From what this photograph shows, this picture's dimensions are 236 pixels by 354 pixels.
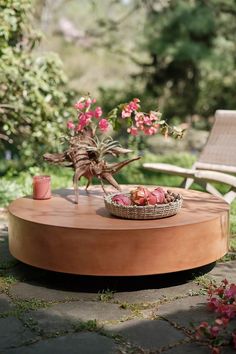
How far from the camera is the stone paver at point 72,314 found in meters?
2.96

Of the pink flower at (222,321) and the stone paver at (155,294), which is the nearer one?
the pink flower at (222,321)

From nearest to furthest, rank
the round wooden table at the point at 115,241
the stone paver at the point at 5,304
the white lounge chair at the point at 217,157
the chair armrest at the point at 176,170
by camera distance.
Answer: the stone paver at the point at 5,304 → the round wooden table at the point at 115,241 → the chair armrest at the point at 176,170 → the white lounge chair at the point at 217,157

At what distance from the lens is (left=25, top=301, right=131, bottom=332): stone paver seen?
9.70 ft

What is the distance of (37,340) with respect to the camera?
108 inches

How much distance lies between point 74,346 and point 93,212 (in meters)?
1.26

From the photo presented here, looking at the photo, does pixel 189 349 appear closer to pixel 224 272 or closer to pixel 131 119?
pixel 224 272

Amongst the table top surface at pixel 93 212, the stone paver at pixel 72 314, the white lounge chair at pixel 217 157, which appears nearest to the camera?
the stone paver at pixel 72 314

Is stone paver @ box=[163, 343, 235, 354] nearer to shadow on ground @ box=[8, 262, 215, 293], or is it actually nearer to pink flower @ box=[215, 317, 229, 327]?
pink flower @ box=[215, 317, 229, 327]

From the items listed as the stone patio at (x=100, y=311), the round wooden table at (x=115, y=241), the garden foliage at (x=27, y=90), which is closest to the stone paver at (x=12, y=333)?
the stone patio at (x=100, y=311)

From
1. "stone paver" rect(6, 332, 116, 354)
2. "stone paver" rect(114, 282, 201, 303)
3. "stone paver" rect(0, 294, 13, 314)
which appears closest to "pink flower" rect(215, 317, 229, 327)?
"stone paver" rect(6, 332, 116, 354)

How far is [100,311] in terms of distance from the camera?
3.14m

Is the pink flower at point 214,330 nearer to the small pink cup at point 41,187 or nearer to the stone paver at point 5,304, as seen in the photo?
the stone paver at point 5,304

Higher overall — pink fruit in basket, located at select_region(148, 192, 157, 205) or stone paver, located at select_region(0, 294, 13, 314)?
pink fruit in basket, located at select_region(148, 192, 157, 205)

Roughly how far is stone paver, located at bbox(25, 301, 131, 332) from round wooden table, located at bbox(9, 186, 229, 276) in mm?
230
